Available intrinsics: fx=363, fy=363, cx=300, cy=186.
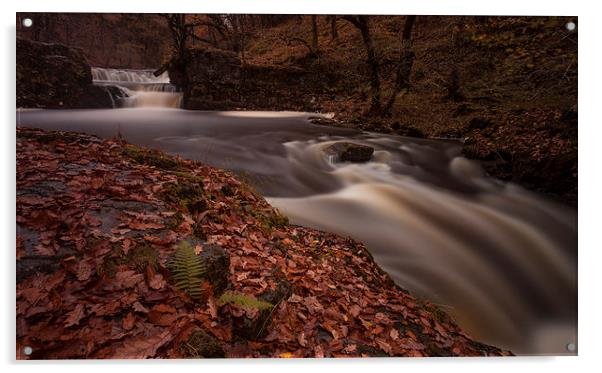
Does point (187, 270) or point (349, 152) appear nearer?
point (187, 270)

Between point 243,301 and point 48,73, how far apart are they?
251cm

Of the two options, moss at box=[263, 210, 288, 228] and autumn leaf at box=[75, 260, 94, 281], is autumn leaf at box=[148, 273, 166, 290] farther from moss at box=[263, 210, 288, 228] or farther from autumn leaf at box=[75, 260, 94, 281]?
moss at box=[263, 210, 288, 228]

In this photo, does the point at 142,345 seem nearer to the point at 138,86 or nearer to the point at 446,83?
the point at 138,86

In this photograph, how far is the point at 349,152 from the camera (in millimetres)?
3422

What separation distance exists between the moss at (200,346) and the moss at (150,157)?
1444 mm

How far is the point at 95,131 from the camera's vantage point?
3113mm

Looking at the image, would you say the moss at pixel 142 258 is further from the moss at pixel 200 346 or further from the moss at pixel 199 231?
the moss at pixel 200 346

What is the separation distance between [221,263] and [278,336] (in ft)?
2.14

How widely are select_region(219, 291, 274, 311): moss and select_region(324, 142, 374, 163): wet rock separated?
1.55 m

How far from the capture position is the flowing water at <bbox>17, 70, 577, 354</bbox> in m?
3.09

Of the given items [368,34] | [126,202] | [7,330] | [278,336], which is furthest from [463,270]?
[7,330]

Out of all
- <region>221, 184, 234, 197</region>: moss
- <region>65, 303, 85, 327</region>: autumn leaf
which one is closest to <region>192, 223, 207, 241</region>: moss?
<region>221, 184, 234, 197</region>: moss

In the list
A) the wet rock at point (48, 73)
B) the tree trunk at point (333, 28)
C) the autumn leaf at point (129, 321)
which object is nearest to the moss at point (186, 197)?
the autumn leaf at point (129, 321)

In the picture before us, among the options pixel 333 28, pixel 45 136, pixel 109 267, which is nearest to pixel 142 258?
pixel 109 267
